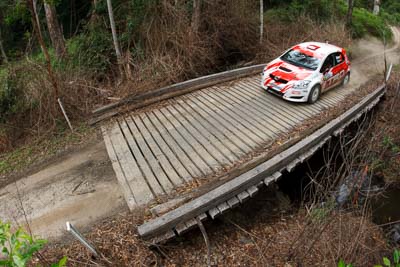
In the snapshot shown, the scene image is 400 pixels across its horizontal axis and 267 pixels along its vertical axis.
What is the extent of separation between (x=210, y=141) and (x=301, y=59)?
4.71m

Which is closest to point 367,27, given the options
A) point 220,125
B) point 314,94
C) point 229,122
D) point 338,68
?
point 338,68

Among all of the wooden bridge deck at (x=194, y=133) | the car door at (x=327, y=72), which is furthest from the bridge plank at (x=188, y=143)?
the car door at (x=327, y=72)

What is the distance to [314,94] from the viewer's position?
27.8ft

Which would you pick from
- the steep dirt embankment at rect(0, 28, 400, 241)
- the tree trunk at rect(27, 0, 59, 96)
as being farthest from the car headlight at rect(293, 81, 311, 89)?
the tree trunk at rect(27, 0, 59, 96)

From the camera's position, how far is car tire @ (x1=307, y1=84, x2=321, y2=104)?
8281 millimetres

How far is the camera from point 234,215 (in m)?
5.52

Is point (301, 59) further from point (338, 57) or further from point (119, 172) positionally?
point (119, 172)

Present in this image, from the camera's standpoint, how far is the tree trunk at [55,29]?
390 inches

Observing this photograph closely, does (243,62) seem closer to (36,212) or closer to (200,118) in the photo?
(200,118)

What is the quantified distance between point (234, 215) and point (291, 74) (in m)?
5.22

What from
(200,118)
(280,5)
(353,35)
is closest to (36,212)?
(200,118)

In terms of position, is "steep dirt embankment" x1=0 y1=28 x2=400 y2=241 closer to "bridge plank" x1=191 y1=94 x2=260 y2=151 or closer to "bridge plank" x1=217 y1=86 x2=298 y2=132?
"bridge plank" x1=191 y1=94 x2=260 y2=151

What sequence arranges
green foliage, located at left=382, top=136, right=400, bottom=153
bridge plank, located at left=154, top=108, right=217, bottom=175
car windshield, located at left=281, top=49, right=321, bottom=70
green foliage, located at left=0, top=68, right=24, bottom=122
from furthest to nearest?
green foliage, located at left=382, top=136, right=400, bottom=153 < car windshield, located at left=281, top=49, right=321, bottom=70 < green foliage, located at left=0, top=68, right=24, bottom=122 < bridge plank, located at left=154, top=108, right=217, bottom=175

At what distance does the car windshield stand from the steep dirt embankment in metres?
6.96
